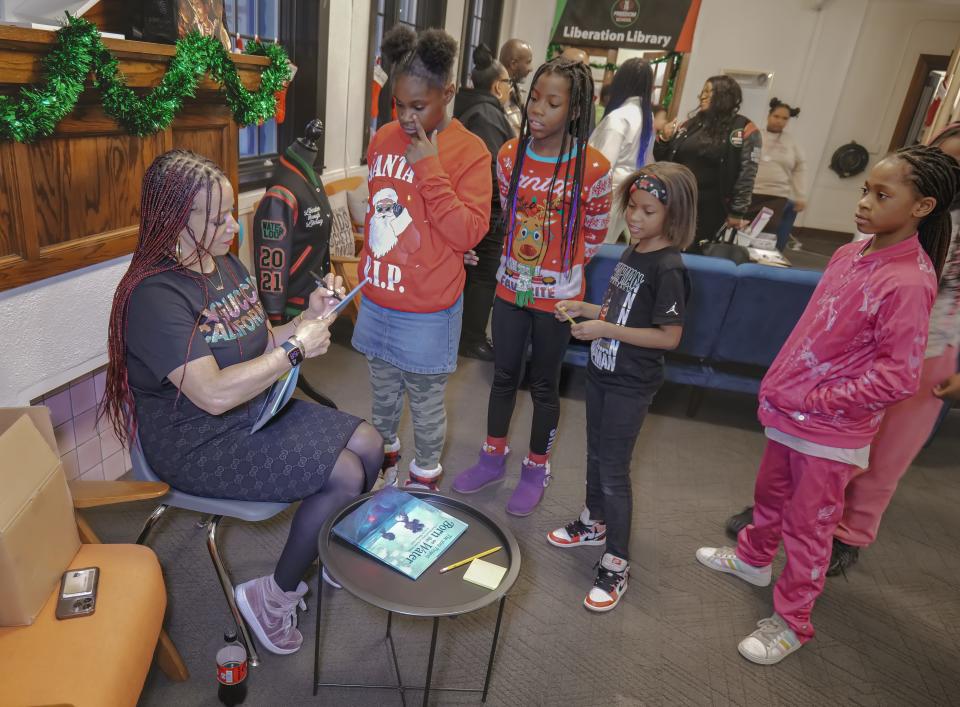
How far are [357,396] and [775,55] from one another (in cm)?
693

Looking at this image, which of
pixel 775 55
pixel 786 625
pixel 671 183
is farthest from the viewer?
pixel 775 55

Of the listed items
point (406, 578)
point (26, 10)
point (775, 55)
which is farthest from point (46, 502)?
point (775, 55)

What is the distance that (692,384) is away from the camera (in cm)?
318

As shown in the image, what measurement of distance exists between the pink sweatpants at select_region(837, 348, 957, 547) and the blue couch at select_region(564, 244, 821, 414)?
1091 millimetres

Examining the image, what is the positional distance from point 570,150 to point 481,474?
1.23m

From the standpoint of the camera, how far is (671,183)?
5.46ft

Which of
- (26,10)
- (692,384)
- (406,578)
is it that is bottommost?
(692,384)

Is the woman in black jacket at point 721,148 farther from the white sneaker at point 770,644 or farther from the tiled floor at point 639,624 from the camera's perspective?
the white sneaker at point 770,644

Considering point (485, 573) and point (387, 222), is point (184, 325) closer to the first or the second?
point (387, 222)

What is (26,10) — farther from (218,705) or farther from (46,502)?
(218,705)

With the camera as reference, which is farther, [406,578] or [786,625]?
[786,625]

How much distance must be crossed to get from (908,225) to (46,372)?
2185 mm

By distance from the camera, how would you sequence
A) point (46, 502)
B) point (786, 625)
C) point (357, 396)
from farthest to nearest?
point (357, 396), point (786, 625), point (46, 502)

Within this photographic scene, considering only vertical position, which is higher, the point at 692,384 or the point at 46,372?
the point at 46,372
